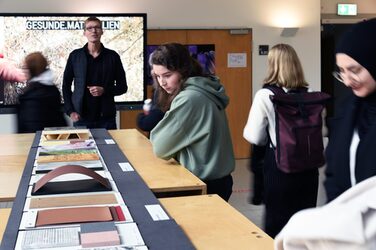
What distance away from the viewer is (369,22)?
5.62 ft

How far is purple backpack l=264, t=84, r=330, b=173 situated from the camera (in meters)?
2.85

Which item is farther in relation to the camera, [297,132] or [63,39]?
[63,39]

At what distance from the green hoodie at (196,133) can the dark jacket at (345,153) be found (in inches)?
34.3

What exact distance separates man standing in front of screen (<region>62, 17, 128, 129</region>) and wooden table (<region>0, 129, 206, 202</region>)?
39.2 inches

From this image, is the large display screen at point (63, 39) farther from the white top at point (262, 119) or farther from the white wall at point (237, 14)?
the white top at point (262, 119)

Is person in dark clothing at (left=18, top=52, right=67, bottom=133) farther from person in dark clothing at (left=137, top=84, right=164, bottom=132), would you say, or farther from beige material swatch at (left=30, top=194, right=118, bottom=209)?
beige material swatch at (left=30, top=194, right=118, bottom=209)

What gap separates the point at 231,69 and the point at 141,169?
16.5ft

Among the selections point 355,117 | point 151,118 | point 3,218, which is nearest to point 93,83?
point 151,118

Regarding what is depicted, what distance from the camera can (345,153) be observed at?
69.4 inches

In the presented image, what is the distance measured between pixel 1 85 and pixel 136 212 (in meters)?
5.00

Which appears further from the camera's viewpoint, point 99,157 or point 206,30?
point 206,30

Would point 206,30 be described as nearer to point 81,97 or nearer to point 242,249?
point 81,97

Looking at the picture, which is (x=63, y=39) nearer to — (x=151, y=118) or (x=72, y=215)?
(x=151, y=118)

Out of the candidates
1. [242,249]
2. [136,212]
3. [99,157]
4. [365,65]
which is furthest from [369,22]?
[99,157]
